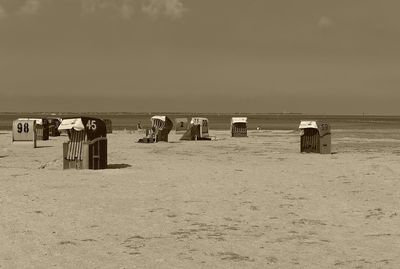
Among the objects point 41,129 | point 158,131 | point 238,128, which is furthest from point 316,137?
point 238,128

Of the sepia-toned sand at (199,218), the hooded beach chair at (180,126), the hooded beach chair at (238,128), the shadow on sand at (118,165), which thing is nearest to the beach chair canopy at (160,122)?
the hooded beach chair at (238,128)

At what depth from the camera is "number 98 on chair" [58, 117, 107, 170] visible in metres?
23.5

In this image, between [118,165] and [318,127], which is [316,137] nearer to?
[318,127]

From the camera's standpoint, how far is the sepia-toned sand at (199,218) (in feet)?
30.6

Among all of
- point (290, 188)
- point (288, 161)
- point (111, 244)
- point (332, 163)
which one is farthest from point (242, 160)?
point (111, 244)

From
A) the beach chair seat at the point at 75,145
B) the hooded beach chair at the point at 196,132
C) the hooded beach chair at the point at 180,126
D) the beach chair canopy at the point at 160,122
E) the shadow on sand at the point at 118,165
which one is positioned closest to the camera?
the beach chair seat at the point at 75,145

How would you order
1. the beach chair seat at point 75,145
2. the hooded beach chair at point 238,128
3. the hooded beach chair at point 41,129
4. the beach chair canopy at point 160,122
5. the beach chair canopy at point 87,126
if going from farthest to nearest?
the hooded beach chair at point 238,128
the hooded beach chair at point 41,129
the beach chair canopy at point 160,122
the beach chair seat at point 75,145
the beach chair canopy at point 87,126

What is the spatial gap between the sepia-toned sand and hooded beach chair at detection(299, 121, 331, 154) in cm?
1007

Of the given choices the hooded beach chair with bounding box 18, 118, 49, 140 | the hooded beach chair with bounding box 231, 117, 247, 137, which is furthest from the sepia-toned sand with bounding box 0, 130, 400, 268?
the hooded beach chair with bounding box 231, 117, 247, 137

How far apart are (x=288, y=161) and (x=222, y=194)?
12533 millimetres

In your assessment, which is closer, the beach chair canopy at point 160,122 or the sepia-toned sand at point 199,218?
the sepia-toned sand at point 199,218

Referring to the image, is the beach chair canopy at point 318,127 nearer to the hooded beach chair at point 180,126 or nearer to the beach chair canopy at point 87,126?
the beach chair canopy at point 87,126

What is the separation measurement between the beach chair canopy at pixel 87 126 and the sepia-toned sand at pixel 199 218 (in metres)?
1.73

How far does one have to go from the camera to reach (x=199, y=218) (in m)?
12.8
